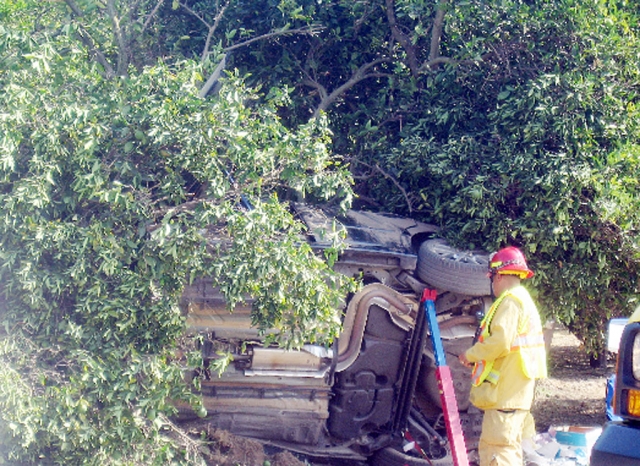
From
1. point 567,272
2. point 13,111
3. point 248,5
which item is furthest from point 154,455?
point 248,5

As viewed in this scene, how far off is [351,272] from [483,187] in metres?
1.35

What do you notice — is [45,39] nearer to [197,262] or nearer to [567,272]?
[197,262]

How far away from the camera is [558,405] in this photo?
316 inches

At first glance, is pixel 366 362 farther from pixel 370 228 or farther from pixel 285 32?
pixel 285 32

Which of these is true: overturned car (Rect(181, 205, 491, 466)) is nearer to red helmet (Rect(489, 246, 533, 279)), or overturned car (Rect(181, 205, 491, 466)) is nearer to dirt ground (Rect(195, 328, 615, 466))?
dirt ground (Rect(195, 328, 615, 466))

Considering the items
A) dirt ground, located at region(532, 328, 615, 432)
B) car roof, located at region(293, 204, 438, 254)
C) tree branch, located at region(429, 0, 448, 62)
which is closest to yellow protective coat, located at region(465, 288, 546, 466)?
car roof, located at region(293, 204, 438, 254)

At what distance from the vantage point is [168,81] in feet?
15.2

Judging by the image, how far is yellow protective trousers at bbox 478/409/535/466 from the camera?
180 inches

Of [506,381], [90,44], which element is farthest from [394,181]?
[90,44]

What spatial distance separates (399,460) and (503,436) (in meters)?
1.31

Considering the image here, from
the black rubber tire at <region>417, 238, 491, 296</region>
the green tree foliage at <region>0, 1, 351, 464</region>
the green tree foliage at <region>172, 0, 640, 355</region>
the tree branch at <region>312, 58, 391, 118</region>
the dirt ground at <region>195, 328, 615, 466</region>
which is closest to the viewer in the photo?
the green tree foliage at <region>0, 1, 351, 464</region>

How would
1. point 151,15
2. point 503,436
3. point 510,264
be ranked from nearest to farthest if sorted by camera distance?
1. point 503,436
2. point 510,264
3. point 151,15

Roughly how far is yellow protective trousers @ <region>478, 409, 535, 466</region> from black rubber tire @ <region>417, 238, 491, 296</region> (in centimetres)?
119

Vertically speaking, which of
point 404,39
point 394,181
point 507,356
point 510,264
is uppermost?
point 404,39
